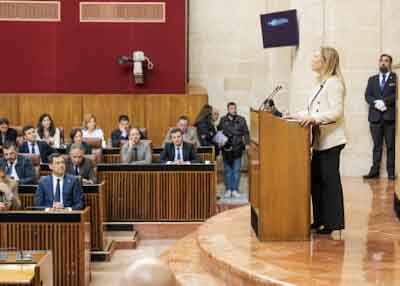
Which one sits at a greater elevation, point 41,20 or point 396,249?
point 41,20

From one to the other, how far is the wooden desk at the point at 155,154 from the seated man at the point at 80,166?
72.9 inches

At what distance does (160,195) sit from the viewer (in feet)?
32.0

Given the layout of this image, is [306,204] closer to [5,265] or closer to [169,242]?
[5,265]

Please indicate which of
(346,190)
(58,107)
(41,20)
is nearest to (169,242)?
(346,190)

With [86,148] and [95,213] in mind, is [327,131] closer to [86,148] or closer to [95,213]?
[95,213]

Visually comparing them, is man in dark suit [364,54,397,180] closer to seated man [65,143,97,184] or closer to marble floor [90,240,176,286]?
marble floor [90,240,176,286]

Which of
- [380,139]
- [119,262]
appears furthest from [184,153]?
[119,262]

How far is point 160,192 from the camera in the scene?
9.78m

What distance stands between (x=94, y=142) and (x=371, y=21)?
13.5 feet

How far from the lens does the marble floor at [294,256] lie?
4758 mm

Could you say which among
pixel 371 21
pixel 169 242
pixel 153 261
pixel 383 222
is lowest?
pixel 169 242

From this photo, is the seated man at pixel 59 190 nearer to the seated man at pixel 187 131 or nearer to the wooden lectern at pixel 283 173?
the wooden lectern at pixel 283 173

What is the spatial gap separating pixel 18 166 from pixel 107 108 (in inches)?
204

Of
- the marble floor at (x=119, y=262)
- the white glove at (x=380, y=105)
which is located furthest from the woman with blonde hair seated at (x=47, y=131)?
the white glove at (x=380, y=105)
